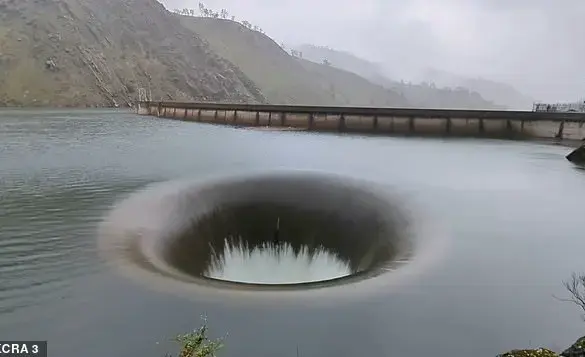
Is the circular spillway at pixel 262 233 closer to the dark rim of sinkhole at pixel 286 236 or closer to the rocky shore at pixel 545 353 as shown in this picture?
the dark rim of sinkhole at pixel 286 236

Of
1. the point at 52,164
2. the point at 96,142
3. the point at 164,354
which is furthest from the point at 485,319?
the point at 96,142

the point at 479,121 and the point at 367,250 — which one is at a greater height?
the point at 479,121

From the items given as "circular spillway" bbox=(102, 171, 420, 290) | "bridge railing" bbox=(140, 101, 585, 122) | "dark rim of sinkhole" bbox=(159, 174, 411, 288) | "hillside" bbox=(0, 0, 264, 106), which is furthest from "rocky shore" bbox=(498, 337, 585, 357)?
"hillside" bbox=(0, 0, 264, 106)

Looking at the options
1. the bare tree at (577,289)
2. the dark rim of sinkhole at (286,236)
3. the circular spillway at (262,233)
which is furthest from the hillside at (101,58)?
the bare tree at (577,289)

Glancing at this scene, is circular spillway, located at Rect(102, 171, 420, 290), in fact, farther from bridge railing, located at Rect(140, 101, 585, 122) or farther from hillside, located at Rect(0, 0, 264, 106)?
hillside, located at Rect(0, 0, 264, 106)

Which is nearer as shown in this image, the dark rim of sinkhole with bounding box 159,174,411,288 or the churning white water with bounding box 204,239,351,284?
the dark rim of sinkhole with bounding box 159,174,411,288

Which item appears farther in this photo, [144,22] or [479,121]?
[144,22]

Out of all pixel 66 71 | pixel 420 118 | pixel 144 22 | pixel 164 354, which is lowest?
pixel 164 354

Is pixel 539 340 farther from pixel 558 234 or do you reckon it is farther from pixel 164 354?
pixel 558 234
